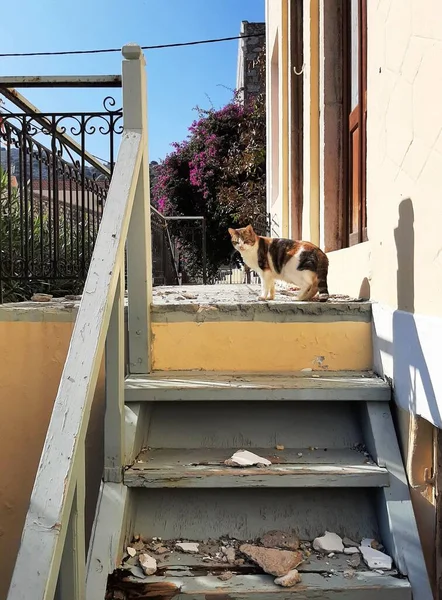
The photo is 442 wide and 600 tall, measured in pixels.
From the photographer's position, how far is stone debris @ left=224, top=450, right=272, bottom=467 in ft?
6.10

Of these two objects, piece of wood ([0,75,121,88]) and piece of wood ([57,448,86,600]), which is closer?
piece of wood ([57,448,86,600])

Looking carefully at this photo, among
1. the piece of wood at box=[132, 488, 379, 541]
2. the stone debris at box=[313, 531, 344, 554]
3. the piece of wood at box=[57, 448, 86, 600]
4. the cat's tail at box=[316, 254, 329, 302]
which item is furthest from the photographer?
the cat's tail at box=[316, 254, 329, 302]

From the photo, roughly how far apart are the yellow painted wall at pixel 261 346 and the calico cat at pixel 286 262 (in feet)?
1.12

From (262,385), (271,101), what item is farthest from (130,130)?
(271,101)

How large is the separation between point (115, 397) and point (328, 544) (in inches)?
36.2

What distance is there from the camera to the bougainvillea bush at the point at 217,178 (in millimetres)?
10961

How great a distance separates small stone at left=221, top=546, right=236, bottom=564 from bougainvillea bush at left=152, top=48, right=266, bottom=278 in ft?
26.2

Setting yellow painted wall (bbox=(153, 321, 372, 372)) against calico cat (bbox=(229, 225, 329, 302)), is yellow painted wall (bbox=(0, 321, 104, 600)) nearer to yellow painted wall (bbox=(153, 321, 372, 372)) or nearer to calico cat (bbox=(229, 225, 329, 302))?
yellow painted wall (bbox=(153, 321, 372, 372))

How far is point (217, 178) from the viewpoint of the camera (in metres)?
12.3

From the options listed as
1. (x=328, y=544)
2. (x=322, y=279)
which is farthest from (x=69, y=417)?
(x=322, y=279)

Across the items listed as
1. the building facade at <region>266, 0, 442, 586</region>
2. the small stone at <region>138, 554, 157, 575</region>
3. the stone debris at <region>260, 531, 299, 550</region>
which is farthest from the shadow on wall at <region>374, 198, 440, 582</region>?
the small stone at <region>138, 554, 157, 575</region>

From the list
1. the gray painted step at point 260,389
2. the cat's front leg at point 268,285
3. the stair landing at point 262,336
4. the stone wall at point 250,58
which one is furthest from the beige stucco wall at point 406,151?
the stone wall at point 250,58

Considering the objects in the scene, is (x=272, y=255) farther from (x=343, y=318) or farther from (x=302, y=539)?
(x=302, y=539)

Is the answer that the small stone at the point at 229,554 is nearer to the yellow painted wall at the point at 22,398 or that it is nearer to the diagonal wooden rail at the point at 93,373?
the diagonal wooden rail at the point at 93,373
